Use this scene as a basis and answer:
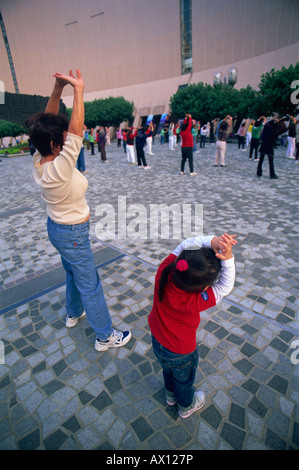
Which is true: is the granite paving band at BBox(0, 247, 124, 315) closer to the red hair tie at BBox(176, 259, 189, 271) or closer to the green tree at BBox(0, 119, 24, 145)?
the red hair tie at BBox(176, 259, 189, 271)

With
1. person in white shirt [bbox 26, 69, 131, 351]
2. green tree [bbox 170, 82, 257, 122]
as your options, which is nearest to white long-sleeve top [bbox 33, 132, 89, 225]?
person in white shirt [bbox 26, 69, 131, 351]

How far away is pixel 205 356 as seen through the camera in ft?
7.71

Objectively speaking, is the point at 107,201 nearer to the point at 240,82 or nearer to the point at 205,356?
the point at 205,356

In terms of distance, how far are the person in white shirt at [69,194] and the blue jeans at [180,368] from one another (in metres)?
0.79

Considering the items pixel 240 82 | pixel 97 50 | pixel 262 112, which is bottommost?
pixel 262 112

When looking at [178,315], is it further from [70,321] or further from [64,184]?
[70,321]

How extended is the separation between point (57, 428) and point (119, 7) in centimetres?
5816

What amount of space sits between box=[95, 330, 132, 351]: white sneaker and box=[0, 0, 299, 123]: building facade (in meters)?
35.1

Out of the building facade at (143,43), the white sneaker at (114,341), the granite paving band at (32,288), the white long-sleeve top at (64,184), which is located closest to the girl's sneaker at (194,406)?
the white sneaker at (114,341)

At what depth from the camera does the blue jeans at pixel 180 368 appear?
1.65 meters

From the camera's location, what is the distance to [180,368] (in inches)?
66.0

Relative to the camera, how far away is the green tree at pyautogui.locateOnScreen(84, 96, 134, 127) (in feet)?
121

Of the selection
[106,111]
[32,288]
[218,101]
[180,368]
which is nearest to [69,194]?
[180,368]
